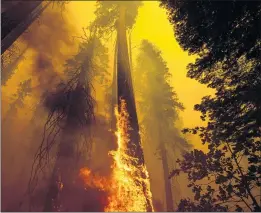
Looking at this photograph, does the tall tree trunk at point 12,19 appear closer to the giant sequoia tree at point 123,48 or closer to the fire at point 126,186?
the giant sequoia tree at point 123,48

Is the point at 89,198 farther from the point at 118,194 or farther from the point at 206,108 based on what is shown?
the point at 206,108

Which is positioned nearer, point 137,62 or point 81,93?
point 81,93

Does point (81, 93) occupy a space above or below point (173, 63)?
below

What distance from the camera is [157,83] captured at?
22.2m

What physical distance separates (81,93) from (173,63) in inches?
2563

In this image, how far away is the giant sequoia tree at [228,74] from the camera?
605 centimetres

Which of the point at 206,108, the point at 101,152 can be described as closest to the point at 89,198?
the point at 206,108

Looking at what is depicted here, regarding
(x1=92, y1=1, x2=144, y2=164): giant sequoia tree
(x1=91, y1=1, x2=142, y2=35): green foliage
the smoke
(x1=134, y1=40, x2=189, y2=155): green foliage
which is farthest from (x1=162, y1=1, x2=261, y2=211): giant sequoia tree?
the smoke

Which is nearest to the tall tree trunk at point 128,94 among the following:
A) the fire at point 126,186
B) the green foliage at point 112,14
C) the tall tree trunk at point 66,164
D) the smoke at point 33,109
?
the fire at point 126,186

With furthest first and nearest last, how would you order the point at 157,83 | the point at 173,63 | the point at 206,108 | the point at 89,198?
the point at 173,63 → the point at 157,83 → the point at 89,198 → the point at 206,108

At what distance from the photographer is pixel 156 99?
21.8 meters

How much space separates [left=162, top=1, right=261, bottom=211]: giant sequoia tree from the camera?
19.9 feet

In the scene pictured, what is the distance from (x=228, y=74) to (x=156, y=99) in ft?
49.4

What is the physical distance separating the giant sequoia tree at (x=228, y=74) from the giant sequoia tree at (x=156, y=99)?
13.7m
